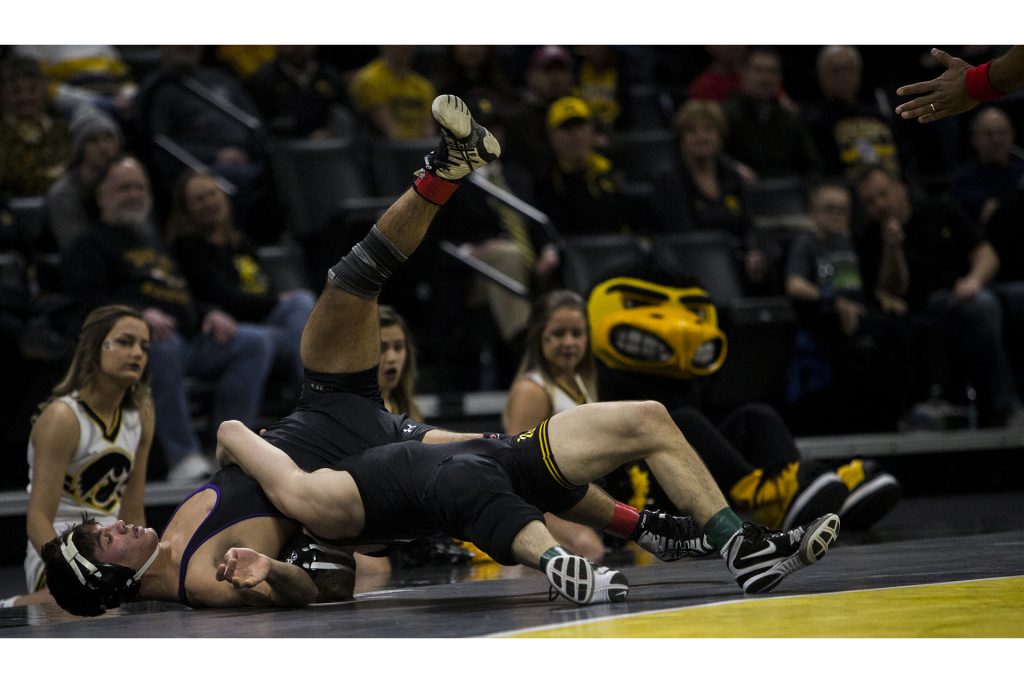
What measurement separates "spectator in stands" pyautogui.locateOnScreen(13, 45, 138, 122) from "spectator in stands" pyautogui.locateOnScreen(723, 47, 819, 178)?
333 cm

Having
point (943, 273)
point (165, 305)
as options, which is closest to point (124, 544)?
point (165, 305)

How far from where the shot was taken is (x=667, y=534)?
4.43 metres

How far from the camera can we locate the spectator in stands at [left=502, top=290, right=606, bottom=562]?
5.32 meters

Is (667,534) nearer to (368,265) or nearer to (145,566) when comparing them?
(368,265)

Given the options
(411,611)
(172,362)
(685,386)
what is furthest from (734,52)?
(411,611)

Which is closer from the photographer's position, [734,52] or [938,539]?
[938,539]

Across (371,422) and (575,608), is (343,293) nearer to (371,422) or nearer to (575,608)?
(371,422)

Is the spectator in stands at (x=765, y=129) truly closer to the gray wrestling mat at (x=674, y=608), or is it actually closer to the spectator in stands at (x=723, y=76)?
the spectator in stands at (x=723, y=76)

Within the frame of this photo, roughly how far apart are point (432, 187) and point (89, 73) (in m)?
4.09

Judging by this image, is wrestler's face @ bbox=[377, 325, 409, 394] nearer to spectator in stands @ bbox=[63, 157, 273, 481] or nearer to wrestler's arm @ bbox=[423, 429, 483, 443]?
wrestler's arm @ bbox=[423, 429, 483, 443]

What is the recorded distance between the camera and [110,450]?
5.00 m

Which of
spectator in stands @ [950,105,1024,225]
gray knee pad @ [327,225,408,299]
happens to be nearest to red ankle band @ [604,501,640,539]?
gray knee pad @ [327,225,408,299]

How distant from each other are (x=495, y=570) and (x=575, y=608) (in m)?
1.56

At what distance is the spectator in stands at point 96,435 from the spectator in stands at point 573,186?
3011mm
